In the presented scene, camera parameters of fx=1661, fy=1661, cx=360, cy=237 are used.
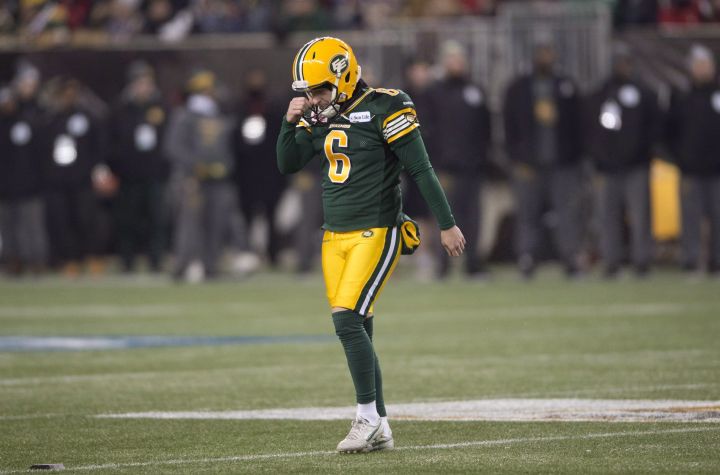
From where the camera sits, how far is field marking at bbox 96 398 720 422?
7785 mm

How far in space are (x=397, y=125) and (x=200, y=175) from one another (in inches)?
484

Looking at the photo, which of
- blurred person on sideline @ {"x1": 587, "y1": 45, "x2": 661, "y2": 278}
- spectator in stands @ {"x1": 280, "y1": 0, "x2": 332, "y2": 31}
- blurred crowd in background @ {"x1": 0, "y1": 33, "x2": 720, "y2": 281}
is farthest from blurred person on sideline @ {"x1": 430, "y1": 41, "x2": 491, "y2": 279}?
spectator in stands @ {"x1": 280, "y1": 0, "x2": 332, "y2": 31}

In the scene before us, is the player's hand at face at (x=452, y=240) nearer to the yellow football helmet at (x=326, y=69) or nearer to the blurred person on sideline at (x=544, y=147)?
the yellow football helmet at (x=326, y=69)

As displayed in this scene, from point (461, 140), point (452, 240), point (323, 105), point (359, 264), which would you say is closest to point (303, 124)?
point (323, 105)

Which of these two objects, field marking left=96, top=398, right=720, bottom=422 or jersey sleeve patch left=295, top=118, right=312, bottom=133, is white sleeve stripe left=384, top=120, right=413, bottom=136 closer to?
jersey sleeve patch left=295, top=118, right=312, bottom=133

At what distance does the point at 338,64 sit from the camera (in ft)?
23.4

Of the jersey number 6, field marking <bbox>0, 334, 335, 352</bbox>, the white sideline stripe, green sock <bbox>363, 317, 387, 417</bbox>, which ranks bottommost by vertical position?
field marking <bbox>0, 334, 335, 352</bbox>

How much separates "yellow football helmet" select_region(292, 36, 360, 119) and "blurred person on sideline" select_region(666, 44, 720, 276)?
11.8 metres

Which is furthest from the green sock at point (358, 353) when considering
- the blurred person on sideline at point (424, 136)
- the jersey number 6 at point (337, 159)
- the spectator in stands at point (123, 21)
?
the spectator in stands at point (123, 21)

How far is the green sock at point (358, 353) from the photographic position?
23.1ft

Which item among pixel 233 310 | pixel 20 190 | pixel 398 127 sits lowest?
pixel 233 310

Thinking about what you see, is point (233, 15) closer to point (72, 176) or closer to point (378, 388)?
point (72, 176)

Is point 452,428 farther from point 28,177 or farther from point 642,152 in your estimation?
point 28,177

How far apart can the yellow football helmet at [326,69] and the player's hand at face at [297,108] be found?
50 mm
